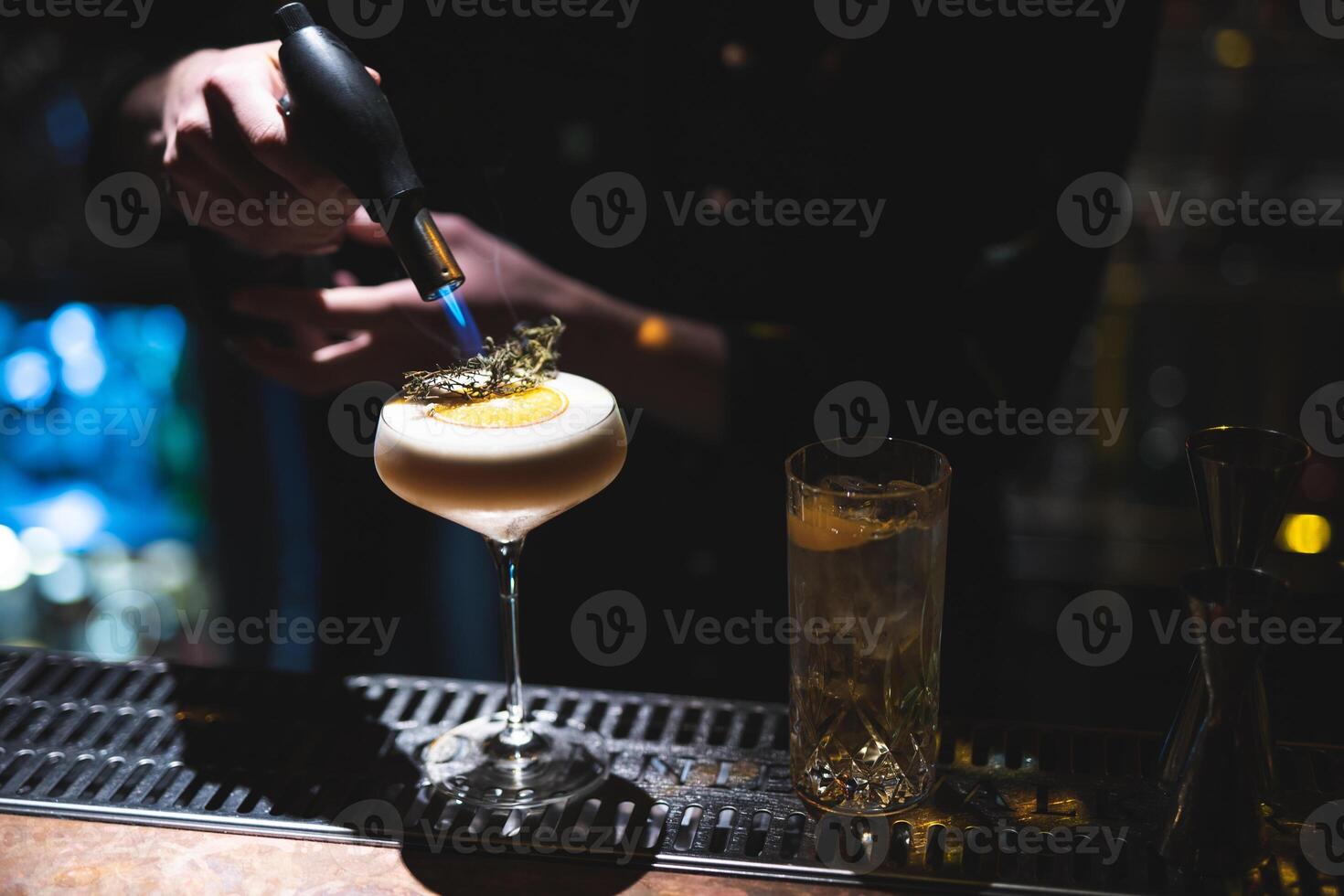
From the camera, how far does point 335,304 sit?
62.4 inches

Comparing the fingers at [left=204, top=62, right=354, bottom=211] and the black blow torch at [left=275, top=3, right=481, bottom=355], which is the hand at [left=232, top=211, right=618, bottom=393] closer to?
the fingers at [left=204, top=62, right=354, bottom=211]

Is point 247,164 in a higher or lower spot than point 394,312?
higher

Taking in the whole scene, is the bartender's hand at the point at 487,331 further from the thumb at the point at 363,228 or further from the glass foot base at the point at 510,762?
the glass foot base at the point at 510,762

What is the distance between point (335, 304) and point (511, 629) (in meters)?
0.59

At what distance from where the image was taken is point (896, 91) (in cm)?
165

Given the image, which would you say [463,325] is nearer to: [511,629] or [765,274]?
[511,629]

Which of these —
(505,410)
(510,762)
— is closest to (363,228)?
(505,410)

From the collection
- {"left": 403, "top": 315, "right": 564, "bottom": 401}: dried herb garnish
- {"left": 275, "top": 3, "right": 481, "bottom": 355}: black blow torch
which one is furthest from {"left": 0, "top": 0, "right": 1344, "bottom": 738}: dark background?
{"left": 275, "top": 3, "right": 481, "bottom": 355}: black blow torch

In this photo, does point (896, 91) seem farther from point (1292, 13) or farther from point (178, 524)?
point (178, 524)

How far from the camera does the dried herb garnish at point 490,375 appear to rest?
116cm

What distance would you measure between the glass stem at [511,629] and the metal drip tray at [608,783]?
0.27 ft

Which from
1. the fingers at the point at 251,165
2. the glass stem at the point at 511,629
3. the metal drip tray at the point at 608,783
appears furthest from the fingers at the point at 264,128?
the metal drip tray at the point at 608,783

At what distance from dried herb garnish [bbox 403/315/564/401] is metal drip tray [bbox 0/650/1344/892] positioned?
35cm

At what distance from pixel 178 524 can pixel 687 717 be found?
83.2 inches
